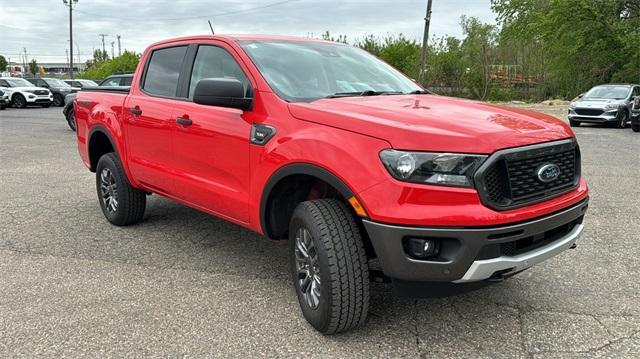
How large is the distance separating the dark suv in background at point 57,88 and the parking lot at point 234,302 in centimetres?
2584

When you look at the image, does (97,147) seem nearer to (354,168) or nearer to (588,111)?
(354,168)

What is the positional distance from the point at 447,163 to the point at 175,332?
1851 millimetres

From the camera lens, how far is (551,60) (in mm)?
34906

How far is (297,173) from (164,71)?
86.4 inches

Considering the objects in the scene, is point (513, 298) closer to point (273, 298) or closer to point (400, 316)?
point (400, 316)

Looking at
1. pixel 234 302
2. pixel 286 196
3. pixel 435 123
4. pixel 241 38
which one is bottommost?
pixel 234 302

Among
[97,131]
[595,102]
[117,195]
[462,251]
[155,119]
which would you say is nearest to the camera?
[462,251]

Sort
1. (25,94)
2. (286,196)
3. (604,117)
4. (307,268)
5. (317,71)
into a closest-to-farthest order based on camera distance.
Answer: (307,268) < (286,196) < (317,71) < (604,117) < (25,94)

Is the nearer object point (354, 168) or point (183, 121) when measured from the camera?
point (354, 168)

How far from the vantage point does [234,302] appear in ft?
11.6

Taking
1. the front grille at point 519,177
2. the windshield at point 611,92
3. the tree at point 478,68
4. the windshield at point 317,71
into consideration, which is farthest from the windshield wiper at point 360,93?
the tree at point 478,68

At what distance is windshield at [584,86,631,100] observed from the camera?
714 inches

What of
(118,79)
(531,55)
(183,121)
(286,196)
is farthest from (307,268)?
(531,55)

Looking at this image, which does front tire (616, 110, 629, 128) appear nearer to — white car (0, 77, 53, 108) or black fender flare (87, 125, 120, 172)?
black fender flare (87, 125, 120, 172)
